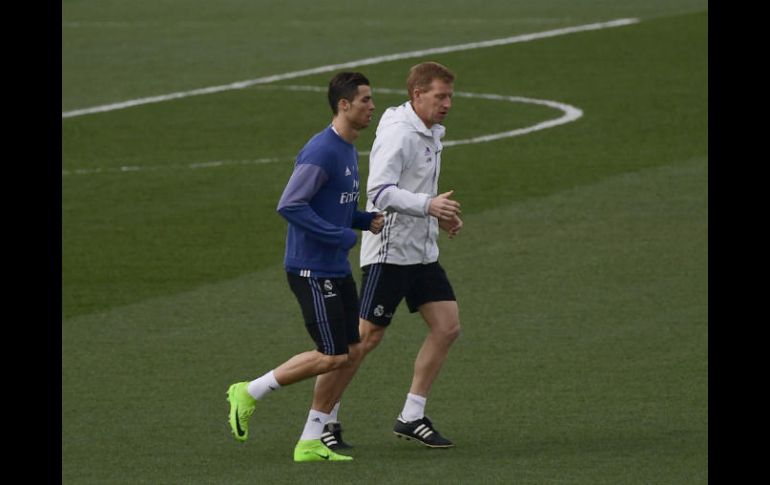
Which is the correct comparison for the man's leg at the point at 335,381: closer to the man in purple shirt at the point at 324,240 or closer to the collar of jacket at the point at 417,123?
the man in purple shirt at the point at 324,240

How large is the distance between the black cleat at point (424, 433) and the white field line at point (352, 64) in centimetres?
1692

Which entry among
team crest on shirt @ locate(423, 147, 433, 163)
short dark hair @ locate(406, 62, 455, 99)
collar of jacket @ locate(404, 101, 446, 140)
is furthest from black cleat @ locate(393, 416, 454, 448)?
short dark hair @ locate(406, 62, 455, 99)

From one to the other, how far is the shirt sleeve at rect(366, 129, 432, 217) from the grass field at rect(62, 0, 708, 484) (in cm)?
143

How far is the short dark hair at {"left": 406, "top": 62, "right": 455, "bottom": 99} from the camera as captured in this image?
999 centimetres

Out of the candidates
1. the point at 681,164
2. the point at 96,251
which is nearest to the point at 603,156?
the point at 681,164

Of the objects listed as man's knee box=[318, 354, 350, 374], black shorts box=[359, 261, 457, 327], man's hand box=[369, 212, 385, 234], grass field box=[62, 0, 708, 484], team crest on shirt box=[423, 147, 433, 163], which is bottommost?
grass field box=[62, 0, 708, 484]

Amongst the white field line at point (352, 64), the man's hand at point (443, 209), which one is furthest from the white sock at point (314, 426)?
the white field line at point (352, 64)

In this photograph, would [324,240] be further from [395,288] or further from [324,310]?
[395,288]

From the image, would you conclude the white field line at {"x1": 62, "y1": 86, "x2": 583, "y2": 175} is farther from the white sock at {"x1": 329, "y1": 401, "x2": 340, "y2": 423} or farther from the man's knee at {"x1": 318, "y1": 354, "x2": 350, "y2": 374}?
the man's knee at {"x1": 318, "y1": 354, "x2": 350, "y2": 374}

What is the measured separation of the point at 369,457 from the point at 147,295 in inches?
231

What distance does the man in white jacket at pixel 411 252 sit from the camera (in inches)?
392

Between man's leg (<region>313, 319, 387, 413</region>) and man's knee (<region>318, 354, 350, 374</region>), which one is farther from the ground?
man's knee (<region>318, 354, 350, 374</region>)

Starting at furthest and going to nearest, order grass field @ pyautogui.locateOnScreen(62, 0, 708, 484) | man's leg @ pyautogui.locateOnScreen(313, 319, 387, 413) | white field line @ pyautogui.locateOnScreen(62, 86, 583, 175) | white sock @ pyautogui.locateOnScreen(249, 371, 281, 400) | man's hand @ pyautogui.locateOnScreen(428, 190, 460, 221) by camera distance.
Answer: white field line @ pyautogui.locateOnScreen(62, 86, 583, 175), grass field @ pyautogui.locateOnScreen(62, 0, 708, 484), man's leg @ pyautogui.locateOnScreen(313, 319, 387, 413), white sock @ pyautogui.locateOnScreen(249, 371, 281, 400), man's hand @ pyautogui.locateOnScreen(428, 190, 460, 221)

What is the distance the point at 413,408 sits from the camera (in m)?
10.2
